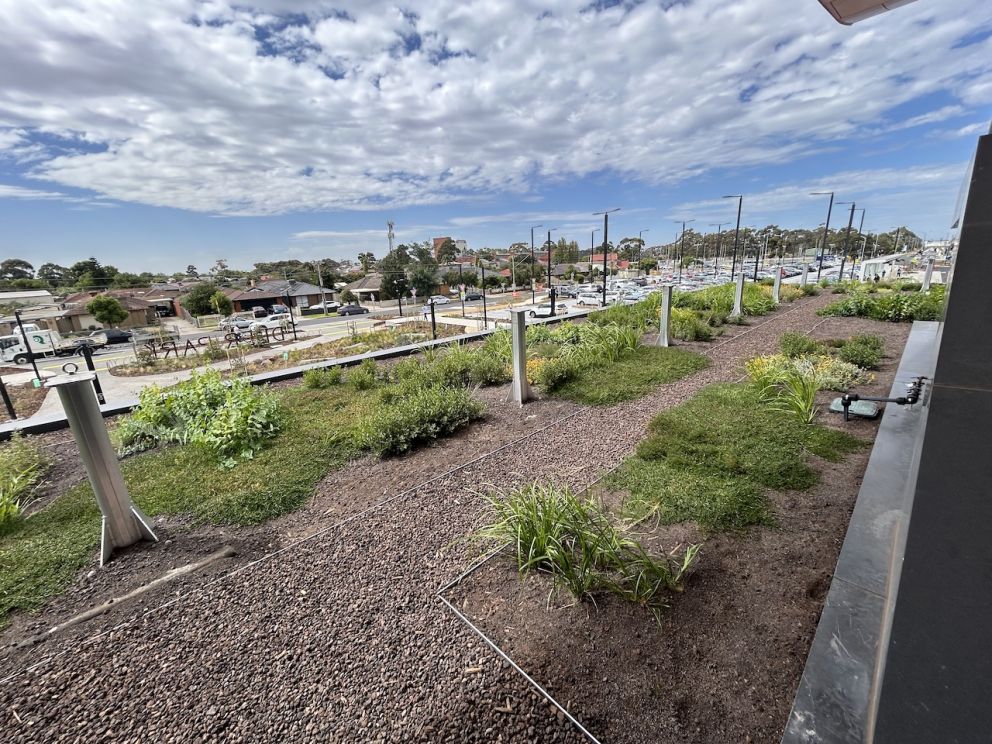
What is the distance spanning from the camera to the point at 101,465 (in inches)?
115

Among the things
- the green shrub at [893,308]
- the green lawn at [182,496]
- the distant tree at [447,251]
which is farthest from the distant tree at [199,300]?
the green shrub at [893,308]

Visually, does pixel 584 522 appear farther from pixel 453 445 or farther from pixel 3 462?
pixel 3 462

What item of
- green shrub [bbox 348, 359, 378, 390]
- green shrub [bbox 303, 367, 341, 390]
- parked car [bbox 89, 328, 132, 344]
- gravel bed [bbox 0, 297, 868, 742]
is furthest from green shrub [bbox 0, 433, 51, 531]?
parked car [bbox 89, 328, 132, 344]

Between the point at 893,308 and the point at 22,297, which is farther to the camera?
the point at 893,308

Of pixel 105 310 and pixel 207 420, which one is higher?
pixel 207 420

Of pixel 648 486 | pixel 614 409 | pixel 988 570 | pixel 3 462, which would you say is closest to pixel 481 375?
pixel 614 409

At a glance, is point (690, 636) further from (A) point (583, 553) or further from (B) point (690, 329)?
(B) point (690, 329)

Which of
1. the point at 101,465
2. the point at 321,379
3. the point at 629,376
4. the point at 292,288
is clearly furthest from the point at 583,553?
the point at 292,288

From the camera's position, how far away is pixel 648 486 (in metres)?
3.33

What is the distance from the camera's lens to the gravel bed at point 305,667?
1766 mm

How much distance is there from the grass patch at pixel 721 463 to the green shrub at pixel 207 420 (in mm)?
3886

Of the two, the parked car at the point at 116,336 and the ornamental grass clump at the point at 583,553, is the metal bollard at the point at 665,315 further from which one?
the parked car at the point at 116,336

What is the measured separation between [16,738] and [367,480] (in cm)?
233

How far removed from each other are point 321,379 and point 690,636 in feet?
21.0
